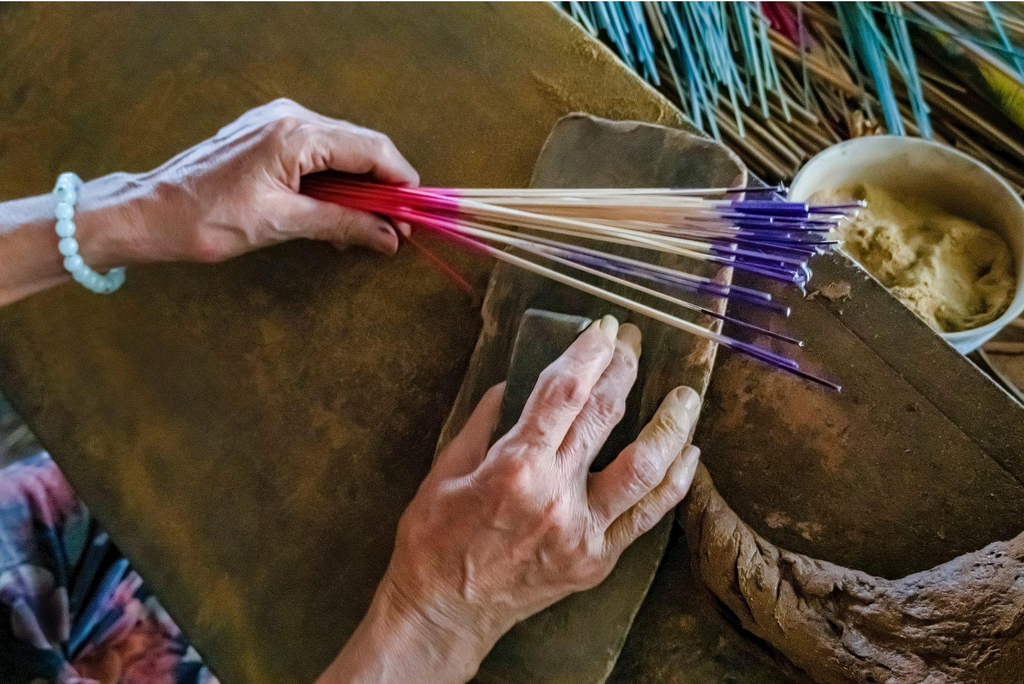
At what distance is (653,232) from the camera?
1.15 meters

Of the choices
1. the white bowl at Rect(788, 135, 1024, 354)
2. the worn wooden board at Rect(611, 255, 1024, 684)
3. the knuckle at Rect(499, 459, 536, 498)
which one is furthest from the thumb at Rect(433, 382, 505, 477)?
the white bowl at Rect(788, 135, 1024, 354)

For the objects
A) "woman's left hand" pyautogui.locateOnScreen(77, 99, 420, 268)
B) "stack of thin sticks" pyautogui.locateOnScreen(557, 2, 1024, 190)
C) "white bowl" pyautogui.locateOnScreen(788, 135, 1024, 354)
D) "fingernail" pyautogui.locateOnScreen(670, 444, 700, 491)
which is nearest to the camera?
"fingernail" pyautogui.locateOnScreen(670, 444, 700, 491)

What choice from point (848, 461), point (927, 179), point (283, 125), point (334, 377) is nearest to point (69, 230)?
point (283, 125)

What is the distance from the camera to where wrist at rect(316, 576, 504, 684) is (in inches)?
44.1

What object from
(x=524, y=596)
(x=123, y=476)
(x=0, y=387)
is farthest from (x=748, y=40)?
(x=0, y=387)

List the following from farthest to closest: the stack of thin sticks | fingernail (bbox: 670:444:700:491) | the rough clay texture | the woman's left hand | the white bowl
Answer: the stack of thin sticks → the white bowl → the woman's left hand → fingernail (bbox: 670:444:700:491) → the rough clay texture

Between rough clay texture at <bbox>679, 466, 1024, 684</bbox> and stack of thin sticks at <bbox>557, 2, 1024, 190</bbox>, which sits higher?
stack of thin sticks at <bbox>557, 2, 1024, 190</bbox>

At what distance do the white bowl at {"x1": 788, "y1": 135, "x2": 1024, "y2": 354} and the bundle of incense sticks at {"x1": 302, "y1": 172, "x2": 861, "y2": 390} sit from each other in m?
0.35

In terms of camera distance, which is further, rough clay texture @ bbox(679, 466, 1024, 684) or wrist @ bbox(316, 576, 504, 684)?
wrist @ bbox(316, 576, 504, 684)

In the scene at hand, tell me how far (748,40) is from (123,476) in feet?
6.09

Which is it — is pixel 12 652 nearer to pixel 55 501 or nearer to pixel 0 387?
pixel 55 501

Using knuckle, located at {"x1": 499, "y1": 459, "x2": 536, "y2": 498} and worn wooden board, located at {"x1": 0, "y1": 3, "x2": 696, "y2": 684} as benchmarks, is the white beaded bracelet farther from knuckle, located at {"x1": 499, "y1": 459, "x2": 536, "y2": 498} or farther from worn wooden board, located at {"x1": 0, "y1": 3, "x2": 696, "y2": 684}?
knuckle, located at {"x1": 499, "y1": 459, "x2": 536, "y2": 498}

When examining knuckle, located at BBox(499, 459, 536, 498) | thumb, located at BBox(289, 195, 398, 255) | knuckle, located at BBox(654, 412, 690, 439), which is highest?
thumb, located at BBox(289, 195, 398, 255)

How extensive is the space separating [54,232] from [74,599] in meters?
0.83
